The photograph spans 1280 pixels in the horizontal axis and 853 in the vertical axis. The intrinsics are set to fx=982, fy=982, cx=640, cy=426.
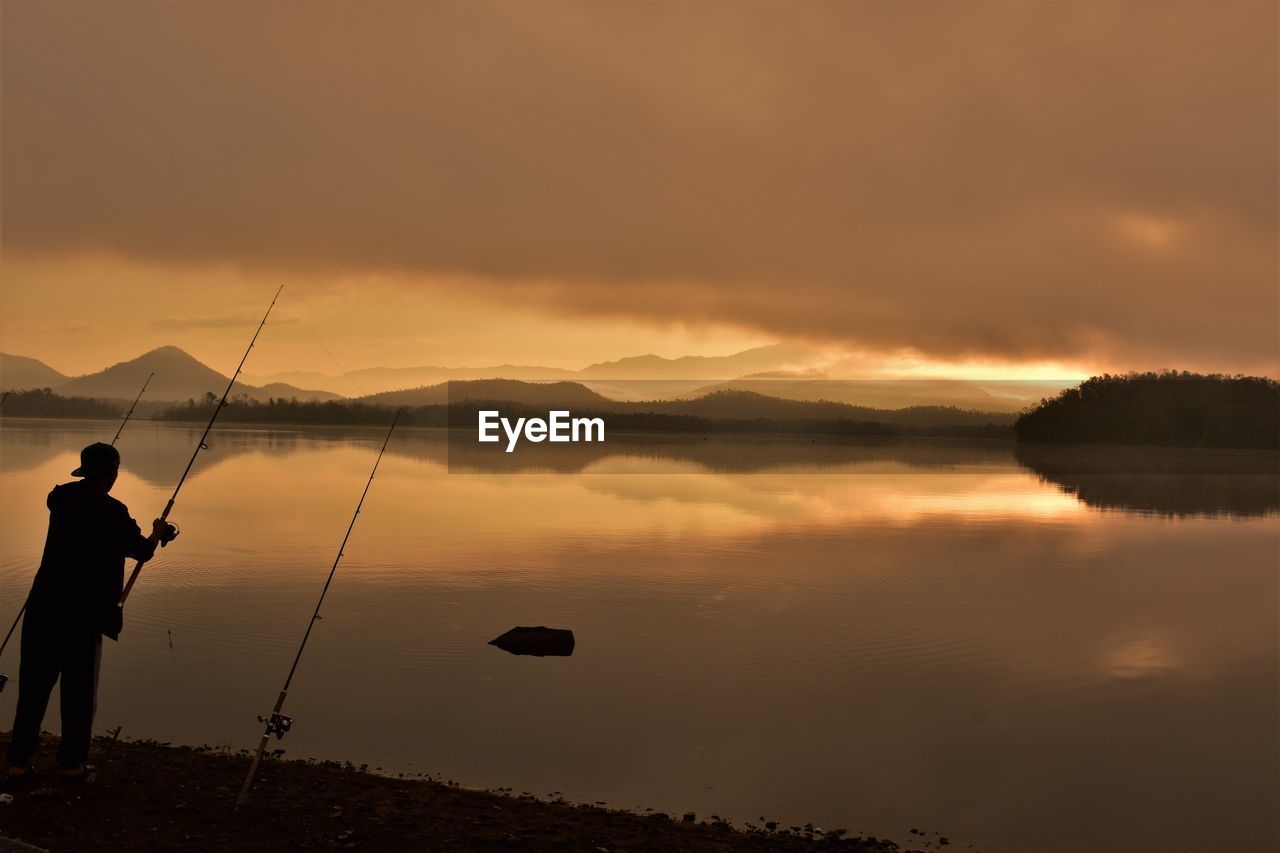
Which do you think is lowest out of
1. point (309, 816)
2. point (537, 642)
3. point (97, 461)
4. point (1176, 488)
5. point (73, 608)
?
point (1176, 488)

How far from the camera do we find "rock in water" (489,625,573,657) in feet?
39.2

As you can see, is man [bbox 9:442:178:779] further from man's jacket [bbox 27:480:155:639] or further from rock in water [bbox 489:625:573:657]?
rock in water [bbox 489:625:573:657]

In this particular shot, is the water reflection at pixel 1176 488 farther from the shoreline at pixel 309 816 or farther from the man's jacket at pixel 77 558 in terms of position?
the man's jacket at pixel 77 558

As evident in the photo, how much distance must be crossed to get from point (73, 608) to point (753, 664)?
7746 mm

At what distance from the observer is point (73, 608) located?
20.4 ft

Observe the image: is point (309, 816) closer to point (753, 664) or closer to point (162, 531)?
point (162, 531)

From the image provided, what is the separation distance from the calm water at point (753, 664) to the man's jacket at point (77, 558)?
2.58m

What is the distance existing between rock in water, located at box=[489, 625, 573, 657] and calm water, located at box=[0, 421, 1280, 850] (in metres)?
0.29

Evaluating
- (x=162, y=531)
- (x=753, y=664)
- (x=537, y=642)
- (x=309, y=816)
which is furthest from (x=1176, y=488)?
(x=162, y=531)

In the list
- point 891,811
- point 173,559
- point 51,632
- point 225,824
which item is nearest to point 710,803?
point 891,811

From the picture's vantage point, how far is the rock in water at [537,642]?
11953 millimetres

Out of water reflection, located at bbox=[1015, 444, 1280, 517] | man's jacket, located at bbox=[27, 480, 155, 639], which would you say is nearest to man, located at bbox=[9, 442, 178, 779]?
man's jacket, located at bbox=[27, 480, 155, 639]

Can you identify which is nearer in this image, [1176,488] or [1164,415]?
[1176,488]

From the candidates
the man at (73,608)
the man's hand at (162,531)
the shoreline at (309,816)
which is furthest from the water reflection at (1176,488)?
the man at (73,608)
